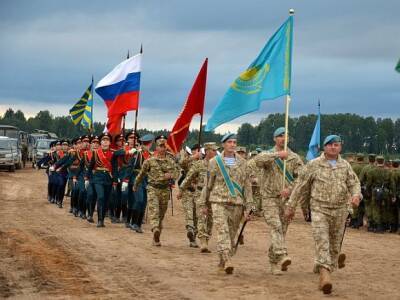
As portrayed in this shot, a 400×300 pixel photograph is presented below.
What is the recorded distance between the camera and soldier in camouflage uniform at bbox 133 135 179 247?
606 inches

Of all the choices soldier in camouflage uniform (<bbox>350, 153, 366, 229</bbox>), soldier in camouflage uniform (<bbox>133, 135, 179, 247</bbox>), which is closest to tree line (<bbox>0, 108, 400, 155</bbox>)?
soldier in camouflage uniform (<bbox>350, 153, 366, 229</bbox>)

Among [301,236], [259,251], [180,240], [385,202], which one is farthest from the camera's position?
[385,202]

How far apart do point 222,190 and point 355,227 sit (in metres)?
10.4

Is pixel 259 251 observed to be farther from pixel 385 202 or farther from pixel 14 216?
pixel 14 216

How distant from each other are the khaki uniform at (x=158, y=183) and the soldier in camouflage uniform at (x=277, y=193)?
12.4 ft

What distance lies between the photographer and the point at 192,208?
51.4 feet

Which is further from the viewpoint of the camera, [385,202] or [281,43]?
[385,202]

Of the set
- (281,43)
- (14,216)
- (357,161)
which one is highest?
(281,43)

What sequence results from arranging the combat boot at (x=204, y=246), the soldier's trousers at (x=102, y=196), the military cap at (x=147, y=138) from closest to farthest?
the combat boot at (x=204, y=246) → the military cap at (x=147, y=138) → the soldier's trousers at (x=102, y=196)

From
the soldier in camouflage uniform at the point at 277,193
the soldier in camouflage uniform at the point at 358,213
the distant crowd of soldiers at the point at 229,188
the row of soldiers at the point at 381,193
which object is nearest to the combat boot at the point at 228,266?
the distant crowd of soldiers at the point at 229,188

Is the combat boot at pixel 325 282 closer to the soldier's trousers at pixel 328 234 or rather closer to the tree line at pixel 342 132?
the soldier's trousers at pixel 328 234

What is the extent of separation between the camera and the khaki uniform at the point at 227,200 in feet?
38.6

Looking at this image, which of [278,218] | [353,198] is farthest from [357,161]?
[353,198]

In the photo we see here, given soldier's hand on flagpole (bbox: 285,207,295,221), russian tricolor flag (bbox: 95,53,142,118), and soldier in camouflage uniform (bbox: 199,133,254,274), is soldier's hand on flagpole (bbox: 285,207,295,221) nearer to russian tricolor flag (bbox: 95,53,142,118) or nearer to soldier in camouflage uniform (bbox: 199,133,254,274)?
soldier in camouflage uniform (bbox: 199,133,254,274)
